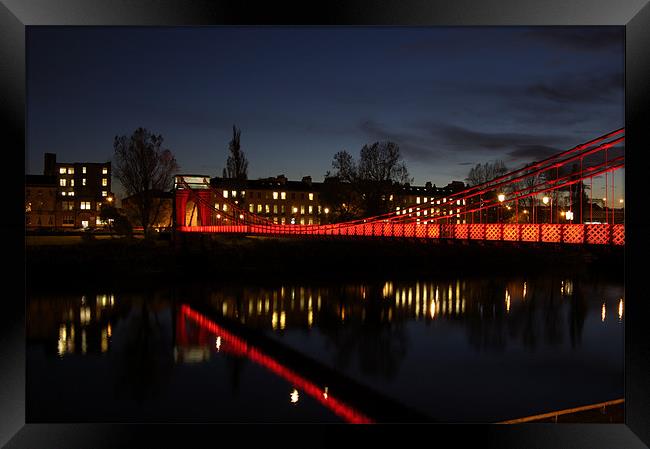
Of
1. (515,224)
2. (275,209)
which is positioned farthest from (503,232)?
(275,209)

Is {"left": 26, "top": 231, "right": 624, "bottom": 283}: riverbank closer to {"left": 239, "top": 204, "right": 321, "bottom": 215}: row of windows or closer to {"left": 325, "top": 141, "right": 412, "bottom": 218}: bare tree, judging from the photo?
{"left": 325, "top": 141, "right": 412, "bottom": 218}: bare tree

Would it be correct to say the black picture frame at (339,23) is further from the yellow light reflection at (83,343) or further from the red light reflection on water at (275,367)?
the yellow light reflection at (83,343)

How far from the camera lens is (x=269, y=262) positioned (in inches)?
1256

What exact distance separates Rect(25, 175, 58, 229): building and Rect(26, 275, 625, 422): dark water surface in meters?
36.8

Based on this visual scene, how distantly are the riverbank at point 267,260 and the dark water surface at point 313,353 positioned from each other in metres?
1.90

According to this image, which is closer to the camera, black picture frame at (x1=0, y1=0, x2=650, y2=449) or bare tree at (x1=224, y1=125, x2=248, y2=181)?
black picture frame at (x1=0, y1=0, x2=650, y2=449)

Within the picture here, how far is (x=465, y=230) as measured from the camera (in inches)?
532

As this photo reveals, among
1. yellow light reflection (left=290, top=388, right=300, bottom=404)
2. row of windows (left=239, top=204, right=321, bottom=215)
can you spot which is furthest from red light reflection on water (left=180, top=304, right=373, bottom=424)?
row of windows (left=239, top=204, right=321, bottom=215)

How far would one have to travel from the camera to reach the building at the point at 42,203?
189 ft

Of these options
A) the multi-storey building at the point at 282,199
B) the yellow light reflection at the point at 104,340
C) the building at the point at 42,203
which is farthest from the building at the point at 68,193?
the yellow light reflection at the point at 104,340

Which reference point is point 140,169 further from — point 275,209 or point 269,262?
point 275,209

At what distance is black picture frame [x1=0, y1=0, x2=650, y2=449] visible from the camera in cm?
549

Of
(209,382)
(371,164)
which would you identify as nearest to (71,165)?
(371,164)

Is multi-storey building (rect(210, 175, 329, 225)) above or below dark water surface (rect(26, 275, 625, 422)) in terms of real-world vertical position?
above
